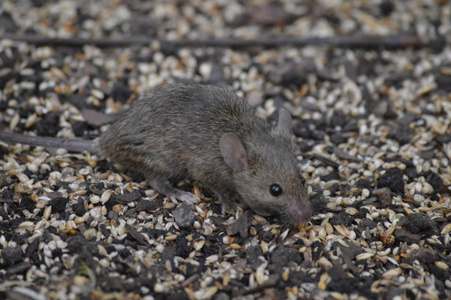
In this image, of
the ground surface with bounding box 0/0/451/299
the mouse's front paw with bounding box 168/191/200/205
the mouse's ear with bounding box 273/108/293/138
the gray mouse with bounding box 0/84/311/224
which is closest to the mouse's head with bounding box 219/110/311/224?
the gray mouse with bounding box 0/84/311/224

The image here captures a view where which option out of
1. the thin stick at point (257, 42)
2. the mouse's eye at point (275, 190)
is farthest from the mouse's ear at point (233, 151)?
Answer: the thin stick at point (257, 42)

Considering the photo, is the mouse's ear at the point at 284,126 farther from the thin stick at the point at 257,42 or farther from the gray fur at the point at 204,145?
the thin stick at the point at 257,42

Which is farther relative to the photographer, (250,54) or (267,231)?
(250,54)

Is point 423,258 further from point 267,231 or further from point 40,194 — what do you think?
point 40,194

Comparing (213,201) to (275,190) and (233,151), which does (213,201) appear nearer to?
(233,151)

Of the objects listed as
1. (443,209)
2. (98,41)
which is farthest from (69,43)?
(443,209)

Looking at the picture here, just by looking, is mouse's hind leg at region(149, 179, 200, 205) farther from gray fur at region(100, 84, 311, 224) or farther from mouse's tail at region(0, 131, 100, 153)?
mouse's tail at region(0, 131, 100, 153)

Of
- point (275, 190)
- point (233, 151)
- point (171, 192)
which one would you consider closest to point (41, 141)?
point (171, 192)
